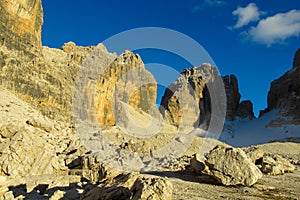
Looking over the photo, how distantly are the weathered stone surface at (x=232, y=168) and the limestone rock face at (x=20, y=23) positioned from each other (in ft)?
130

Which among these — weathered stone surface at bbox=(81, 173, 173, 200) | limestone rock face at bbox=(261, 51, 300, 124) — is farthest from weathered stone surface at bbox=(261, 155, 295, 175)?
limestone rock face at bbox=(261, 51, 300, 124)

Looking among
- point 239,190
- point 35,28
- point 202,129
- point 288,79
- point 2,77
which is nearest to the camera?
point 239,190

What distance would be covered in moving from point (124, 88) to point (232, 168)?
241 ft

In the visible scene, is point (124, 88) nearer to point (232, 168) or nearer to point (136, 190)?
point (232, 168)

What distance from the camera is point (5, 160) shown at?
16812 mm

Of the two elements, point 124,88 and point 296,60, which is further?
point 296,60

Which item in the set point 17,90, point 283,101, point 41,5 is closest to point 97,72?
point 41,5

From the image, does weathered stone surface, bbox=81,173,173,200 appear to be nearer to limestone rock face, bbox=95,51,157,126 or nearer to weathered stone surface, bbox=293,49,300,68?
limestone rock face, bbox=95,51,157,126

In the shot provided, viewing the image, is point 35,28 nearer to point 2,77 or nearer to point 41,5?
point 41,5

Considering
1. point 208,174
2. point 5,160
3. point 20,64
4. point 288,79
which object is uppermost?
point 288,79

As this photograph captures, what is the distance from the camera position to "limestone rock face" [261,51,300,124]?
8944 centimetres

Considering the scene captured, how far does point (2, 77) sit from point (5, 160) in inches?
1025

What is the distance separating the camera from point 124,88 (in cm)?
8556

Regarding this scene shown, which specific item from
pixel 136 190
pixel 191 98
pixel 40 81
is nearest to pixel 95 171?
pixel 136 190
